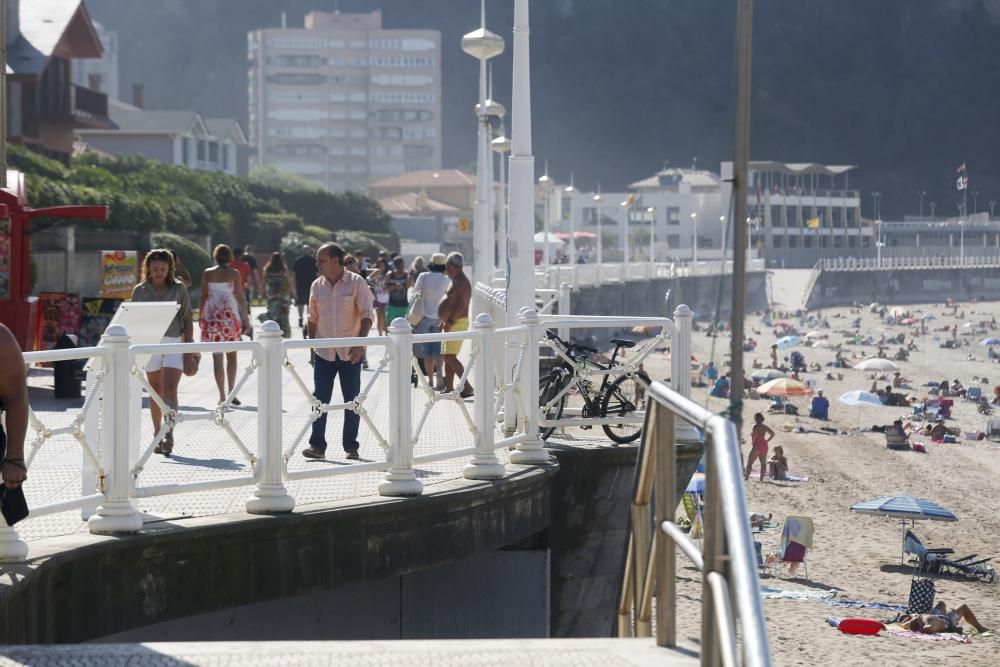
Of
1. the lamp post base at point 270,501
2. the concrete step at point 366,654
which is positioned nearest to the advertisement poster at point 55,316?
the lamp post base at point 270,501

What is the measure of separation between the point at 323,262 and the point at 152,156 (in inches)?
2746

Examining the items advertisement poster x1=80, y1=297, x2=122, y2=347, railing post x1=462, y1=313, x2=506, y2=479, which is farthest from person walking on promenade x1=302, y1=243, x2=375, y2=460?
advertisement poster x1=80, y1=297, x2=122, y2=347

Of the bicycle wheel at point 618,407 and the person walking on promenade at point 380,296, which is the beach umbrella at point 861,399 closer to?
the person walking on promenade at point 380,296

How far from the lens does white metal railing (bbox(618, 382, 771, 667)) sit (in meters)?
3.46

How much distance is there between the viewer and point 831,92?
165 m

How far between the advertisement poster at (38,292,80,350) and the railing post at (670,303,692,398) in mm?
A: 7074

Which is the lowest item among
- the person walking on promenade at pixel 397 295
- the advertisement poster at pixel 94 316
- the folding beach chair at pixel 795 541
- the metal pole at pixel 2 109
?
the folding beach chair at pixel 795 541

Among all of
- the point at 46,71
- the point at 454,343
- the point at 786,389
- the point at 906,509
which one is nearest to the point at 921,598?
the point at 906,509

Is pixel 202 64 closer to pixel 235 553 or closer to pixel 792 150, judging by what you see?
pixel 792 150

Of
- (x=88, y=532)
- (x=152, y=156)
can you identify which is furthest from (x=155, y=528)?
(x=152, y=156)

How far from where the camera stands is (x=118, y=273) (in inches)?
651

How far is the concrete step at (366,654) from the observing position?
4824 millimetres

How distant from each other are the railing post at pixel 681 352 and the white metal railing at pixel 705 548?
440 cm

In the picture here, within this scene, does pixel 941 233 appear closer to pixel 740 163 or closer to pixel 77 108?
pixel 77 108
